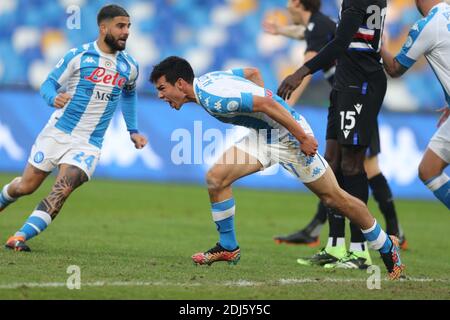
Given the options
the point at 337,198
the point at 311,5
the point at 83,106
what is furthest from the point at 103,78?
the point at 311,5

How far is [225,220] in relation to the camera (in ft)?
23.6

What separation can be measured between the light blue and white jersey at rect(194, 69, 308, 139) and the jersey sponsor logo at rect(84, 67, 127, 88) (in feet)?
5.20

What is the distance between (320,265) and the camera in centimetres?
788

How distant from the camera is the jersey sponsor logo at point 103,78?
26.6 feet

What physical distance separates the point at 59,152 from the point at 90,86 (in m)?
0.67

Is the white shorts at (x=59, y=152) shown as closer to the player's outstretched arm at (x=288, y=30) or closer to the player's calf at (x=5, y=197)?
the player's calf at (x=5, y=197)

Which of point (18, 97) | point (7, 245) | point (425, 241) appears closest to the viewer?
point (7, 245)

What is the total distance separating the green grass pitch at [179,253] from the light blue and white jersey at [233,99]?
46.8 inches

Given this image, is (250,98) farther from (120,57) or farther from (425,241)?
(425,241)

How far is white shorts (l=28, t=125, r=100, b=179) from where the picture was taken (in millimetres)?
7992

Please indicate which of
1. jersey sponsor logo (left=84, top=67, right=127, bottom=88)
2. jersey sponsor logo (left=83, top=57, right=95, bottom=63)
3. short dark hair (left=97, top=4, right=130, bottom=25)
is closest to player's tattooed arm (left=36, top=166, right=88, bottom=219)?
Answer: jersey sponsor logo (left=84, top=67, right=127, bottom=88)

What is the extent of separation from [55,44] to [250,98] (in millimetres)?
14378

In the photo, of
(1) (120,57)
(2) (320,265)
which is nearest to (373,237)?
(2) (320,265)

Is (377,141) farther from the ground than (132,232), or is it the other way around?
(377,141)
